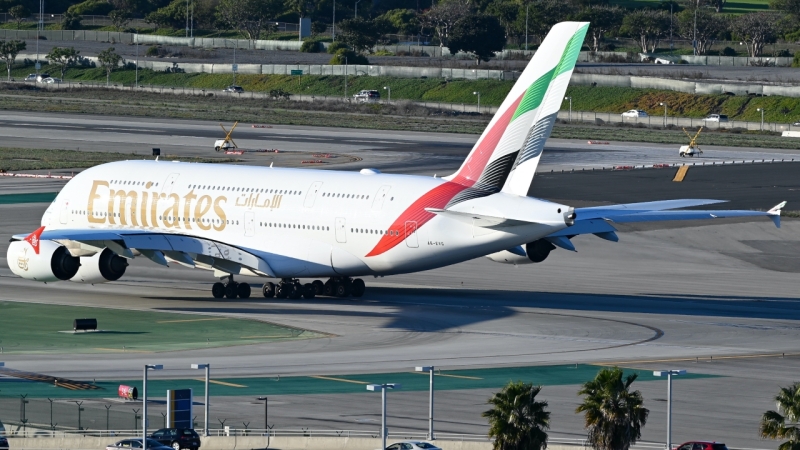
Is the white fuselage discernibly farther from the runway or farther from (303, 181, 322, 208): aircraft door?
the runway

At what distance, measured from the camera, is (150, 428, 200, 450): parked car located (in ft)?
120

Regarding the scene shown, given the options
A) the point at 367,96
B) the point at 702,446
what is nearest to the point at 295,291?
the point at 702,446

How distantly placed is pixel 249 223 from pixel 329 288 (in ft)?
14.5

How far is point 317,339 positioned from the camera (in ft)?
177

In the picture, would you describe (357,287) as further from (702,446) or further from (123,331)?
(702,446)

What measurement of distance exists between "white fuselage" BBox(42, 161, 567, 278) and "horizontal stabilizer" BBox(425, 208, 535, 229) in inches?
5.6

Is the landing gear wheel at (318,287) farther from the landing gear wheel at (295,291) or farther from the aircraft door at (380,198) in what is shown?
the aircraft door at (380,198)

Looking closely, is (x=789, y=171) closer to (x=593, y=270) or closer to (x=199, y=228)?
(x=593, y=270)

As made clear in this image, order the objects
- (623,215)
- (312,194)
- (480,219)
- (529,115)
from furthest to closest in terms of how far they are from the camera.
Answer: (312,194) < (623,215) < (480,219) < (529,115)

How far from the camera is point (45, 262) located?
60.2 meters

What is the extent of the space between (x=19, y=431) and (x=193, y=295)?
84.6 ft

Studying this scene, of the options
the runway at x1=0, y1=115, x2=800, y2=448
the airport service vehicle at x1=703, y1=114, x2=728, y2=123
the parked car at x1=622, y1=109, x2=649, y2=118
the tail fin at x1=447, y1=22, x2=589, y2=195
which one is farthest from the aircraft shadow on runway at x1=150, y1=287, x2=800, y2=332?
the parked car at x1=622, y1=109, x2=649, y2=118

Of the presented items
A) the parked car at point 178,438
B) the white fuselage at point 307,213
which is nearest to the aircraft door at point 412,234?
the white fuselage at point 307,213

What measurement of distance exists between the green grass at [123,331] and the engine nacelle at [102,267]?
1.33 metres
